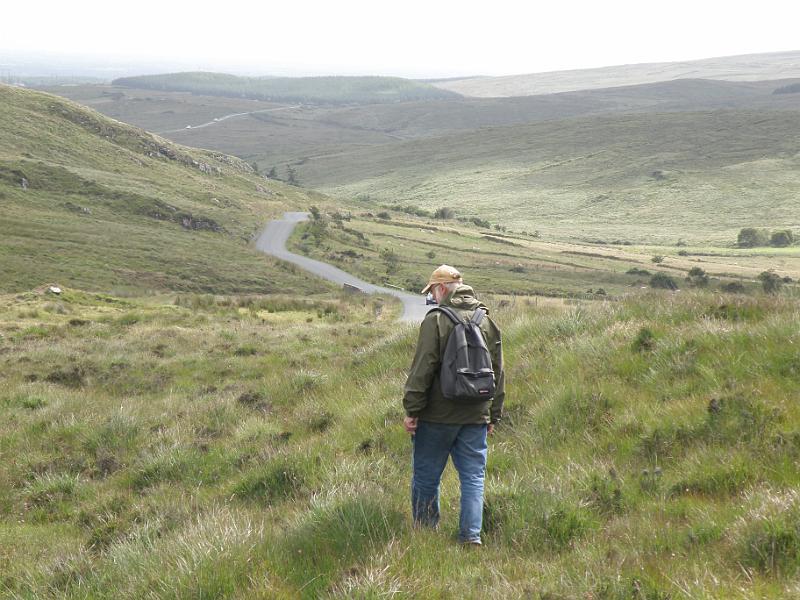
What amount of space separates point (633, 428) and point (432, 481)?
7.29ft

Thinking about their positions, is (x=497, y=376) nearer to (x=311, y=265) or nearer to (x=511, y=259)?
(x=311, y=265)

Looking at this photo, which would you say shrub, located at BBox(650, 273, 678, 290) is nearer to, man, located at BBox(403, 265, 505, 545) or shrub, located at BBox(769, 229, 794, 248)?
shrub, located at BBox(769, 229, 794, 248)

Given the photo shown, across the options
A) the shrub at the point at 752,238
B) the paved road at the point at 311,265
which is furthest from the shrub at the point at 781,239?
the paved road at the point at 311,265

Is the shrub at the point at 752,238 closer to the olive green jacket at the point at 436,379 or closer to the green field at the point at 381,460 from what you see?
the green field at the point at 381,460

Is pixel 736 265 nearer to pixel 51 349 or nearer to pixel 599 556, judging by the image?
pixel 51 349

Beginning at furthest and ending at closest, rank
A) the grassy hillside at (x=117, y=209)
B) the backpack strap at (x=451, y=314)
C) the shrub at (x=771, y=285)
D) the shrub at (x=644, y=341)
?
the grassy hillside at (x=117, y=209)
the shrub at (x=771, y=285)
the shrub at (x=644, y=341)
the backpack strap at (x=451, y=314)

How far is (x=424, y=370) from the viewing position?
16.6ft

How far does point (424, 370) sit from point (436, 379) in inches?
5.6

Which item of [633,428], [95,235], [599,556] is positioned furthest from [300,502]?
[95,235]

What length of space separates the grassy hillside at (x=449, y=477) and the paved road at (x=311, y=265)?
2713 cm

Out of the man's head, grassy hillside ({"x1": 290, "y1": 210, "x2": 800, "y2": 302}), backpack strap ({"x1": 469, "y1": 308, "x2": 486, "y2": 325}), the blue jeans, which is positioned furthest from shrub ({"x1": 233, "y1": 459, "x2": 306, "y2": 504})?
grassy hillside ({"x1": 290, "y1": 210, "x2": 800, "y2": 302})

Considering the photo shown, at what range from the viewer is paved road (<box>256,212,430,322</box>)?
147 ft

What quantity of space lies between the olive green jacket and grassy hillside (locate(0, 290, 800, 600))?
72 centimetres

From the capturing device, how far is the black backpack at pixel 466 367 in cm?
486
